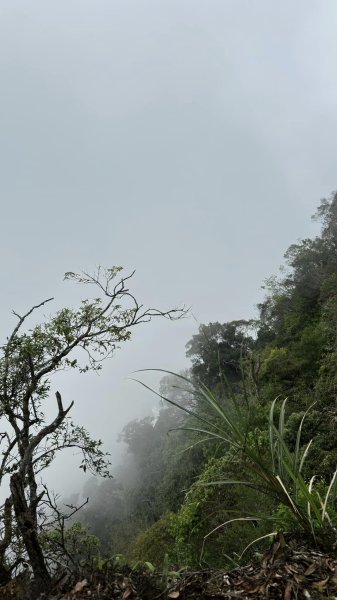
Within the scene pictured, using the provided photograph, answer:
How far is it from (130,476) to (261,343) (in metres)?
22.2

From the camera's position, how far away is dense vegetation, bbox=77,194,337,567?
7.47 feet

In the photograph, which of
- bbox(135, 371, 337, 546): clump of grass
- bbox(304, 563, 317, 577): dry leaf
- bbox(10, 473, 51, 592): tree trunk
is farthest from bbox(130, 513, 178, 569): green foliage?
bbox(304, 563, 317, 577): dry leaf

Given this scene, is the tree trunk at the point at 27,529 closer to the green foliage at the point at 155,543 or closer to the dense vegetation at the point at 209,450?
the dense vegetation at the point at 209,450

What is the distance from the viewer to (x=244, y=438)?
1619 millimetres

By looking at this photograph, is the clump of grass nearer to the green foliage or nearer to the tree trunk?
the tree trunk

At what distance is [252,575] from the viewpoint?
124cm

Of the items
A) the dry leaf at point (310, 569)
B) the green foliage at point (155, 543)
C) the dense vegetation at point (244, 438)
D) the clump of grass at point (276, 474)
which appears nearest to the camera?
the dry leaf at point (310, 569)

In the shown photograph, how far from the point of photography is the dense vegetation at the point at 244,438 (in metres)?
2.28

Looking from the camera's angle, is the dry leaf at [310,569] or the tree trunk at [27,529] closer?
the dry leaf at [310,569]

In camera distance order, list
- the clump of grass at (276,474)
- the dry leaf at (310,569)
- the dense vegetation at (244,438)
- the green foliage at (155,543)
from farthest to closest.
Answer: the green foliage at (155,543) < the dense vegetation at (244,438) < the clump of grass at (276,474) < the dry leaf at (310,569)

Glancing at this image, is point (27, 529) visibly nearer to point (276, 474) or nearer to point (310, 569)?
point (276, 474)

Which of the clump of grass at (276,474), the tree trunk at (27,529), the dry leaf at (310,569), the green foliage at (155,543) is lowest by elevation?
the green foliage at (155,543)

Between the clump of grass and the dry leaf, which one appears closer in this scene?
the dry leaf

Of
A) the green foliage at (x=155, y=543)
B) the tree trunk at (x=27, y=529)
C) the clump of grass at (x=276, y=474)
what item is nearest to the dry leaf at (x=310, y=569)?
the clump of grass at (x=276, y=474)
